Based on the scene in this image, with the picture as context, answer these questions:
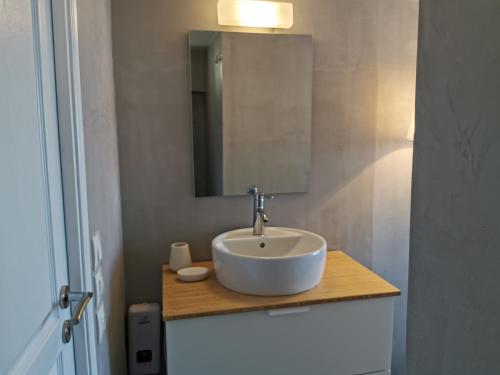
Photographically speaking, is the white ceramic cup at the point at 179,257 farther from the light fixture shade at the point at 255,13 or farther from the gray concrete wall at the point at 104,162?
the light fixture shade at the point at 255,13

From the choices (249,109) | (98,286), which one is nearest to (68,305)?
(98,286)

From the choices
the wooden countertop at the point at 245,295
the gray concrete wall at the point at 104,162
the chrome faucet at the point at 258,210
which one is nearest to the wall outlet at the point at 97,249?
the gray concrete wall at the point at 104,162

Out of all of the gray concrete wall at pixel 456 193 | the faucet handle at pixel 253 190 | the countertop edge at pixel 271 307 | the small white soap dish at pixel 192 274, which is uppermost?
the gray concrete wall at pixel 456 193

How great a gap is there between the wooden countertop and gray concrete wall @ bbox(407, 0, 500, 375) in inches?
35.5

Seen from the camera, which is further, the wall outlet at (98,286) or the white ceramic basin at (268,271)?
the white ceramic basin at (268,271)

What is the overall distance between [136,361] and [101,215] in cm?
79

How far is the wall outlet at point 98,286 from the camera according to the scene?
45.2 inches

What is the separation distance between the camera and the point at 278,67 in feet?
6.07

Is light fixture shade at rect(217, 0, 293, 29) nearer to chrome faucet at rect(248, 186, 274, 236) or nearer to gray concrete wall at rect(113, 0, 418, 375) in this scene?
gray concrete wall at rect(113, 0, 418, 375)

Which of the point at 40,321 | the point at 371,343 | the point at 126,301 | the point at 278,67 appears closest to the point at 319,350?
the point at 371,343

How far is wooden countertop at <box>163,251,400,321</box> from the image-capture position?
4.55ft

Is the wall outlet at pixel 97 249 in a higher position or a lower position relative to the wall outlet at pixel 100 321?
higher

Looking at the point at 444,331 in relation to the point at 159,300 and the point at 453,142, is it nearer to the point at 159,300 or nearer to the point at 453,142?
the point at 453,142

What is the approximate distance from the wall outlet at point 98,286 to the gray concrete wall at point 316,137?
23.7 inches
